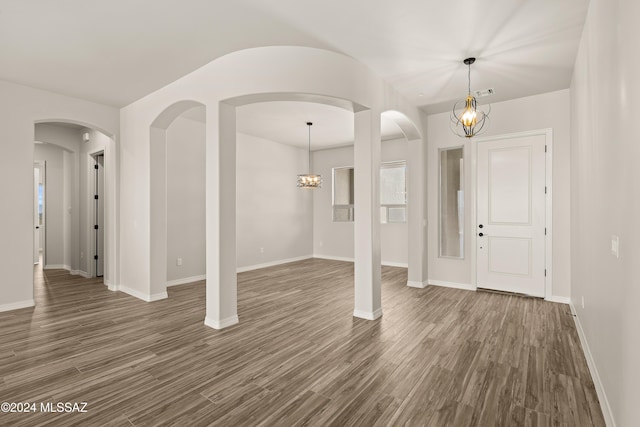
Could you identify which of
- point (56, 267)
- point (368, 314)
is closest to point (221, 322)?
point (368, 314)

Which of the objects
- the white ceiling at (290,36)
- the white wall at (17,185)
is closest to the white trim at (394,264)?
the white ceiling at (290,36)

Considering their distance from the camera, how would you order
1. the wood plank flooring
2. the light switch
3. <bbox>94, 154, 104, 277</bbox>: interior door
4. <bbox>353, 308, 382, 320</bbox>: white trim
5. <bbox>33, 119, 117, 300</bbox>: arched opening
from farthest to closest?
<bbox>94, 154, 104, 277</bbox>: interior door
<bbox>33, 119, 117, 300</bbox>: arched opening
<bbox>353, 308, 382, 320</bbox>: white trim
the wood plank flooring
the light switch

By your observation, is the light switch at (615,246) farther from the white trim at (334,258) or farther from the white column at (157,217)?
the white trim at (334,258)

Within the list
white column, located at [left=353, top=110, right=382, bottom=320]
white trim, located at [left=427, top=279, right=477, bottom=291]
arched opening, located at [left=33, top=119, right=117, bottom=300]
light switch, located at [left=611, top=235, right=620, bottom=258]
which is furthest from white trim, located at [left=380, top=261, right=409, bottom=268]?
arched opening, located at [left=33, top=119, right=117, bottom=300]

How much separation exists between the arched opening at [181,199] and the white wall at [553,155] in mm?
4191

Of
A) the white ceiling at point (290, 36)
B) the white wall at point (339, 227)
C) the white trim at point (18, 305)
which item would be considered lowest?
the white trim at point (18, 305)

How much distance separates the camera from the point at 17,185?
13.9 feet

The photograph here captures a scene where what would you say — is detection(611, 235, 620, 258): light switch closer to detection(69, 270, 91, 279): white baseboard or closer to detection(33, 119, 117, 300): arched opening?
detection(33, 119, 117, 300): arched opening

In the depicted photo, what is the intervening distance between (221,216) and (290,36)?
201cm

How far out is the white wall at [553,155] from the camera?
448cm

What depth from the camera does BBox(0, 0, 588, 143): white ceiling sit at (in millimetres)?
2674

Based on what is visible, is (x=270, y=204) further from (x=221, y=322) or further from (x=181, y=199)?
(x=221, y=322)

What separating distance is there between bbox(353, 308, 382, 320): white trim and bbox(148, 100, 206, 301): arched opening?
291cm

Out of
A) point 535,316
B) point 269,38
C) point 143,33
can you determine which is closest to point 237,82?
point 269,38
